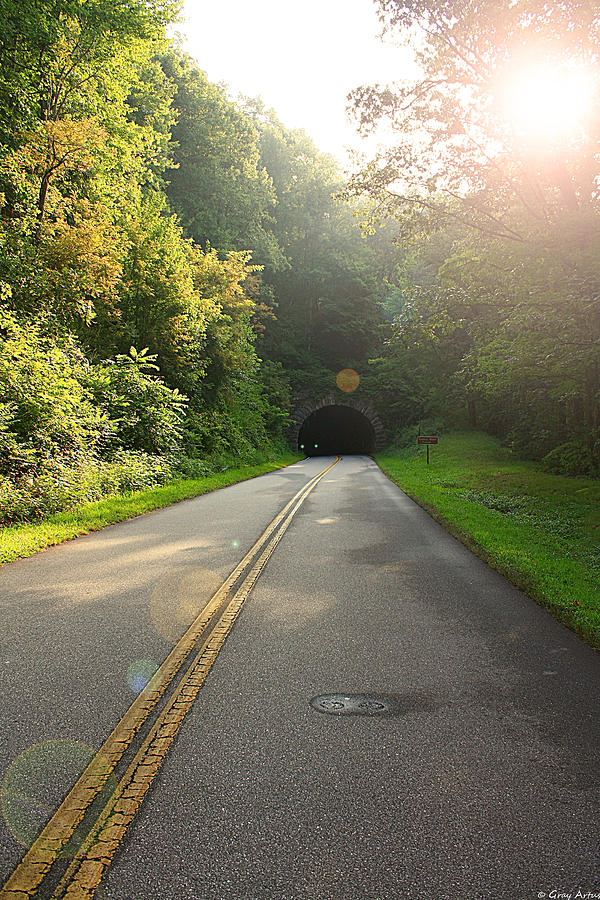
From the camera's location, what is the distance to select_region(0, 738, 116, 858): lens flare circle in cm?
253

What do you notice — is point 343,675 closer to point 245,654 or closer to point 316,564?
point 245,654

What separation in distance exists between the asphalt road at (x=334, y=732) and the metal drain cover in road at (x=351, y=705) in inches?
1.1

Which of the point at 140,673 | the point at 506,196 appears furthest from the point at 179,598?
the point at 506,196

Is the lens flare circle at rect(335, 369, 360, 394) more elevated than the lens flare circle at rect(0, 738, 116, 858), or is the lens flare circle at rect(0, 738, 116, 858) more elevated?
the lens flare circle at rect(335, 369, 360, 394)

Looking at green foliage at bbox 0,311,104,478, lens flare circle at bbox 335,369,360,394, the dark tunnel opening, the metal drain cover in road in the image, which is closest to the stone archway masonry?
lens flare circle at bbox 335,369,360,394

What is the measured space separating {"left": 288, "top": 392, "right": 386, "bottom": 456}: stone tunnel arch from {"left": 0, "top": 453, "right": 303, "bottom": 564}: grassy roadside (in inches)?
1150

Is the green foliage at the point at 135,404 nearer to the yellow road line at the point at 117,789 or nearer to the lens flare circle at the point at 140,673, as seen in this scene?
the lens flare circle at the point at 140,673

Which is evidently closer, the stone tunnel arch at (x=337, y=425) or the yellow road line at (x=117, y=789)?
the yellow road line at (x=117, y=789)

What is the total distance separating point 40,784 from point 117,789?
39cm

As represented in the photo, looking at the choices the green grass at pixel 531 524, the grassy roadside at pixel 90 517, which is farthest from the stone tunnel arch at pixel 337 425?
the grassy roadside at pixel 90 517

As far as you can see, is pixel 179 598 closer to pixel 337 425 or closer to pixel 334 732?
pixel 334 732

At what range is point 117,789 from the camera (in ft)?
9.22

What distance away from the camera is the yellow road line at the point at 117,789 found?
2.26 m

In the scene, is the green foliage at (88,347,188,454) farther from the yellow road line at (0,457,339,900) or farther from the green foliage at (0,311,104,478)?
the yellow road line at (0,457,339,900)
